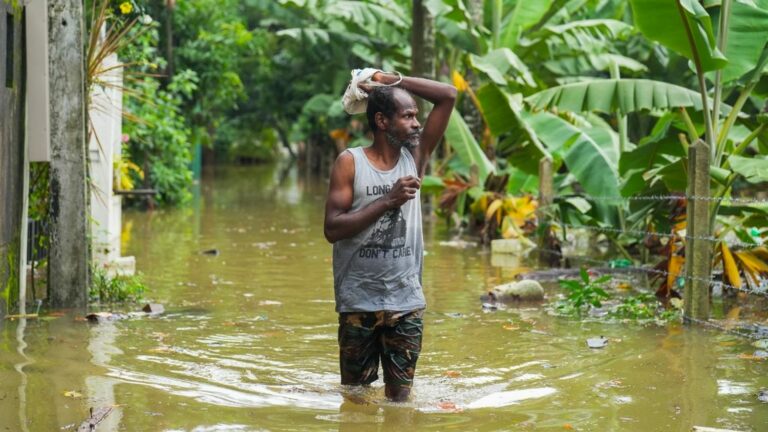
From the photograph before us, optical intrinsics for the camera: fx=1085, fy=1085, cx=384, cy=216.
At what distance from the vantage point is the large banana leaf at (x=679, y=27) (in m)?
8.59

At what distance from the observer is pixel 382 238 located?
5691 millimetres

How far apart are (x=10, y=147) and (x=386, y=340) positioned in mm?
3738

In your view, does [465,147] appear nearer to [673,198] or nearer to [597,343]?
[673,198]

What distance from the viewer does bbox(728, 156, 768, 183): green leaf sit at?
903cm

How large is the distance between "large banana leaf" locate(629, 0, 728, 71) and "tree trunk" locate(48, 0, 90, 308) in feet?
14.8

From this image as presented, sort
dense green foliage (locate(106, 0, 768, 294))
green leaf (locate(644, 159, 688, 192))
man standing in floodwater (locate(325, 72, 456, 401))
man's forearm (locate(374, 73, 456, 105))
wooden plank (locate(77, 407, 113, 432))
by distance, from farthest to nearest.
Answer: green leaf (locate(644, 159, 688, 192)), dense green foliage (locate(106, 0, 768, 294)), man's forearm (locate(374, 73, 456, 105)), man standing in floodwater (locate(325, 72, 456, 401)), wooden plank (locate(77, 407, 113, 432))

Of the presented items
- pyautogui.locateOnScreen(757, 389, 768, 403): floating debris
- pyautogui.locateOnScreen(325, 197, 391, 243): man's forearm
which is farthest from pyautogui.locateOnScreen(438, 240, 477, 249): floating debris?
pyautogui.locateOnScreen(325, 197, 391, 243): man's forearm

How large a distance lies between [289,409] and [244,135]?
47.2 m

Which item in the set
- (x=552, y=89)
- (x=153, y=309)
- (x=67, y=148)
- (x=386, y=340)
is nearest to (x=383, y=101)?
(x=386, y=340)

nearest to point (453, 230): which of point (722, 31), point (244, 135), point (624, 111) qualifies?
point (624, 111)

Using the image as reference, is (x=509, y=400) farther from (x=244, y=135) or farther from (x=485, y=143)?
(x=244, y=135)

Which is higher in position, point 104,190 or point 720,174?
point 720,174

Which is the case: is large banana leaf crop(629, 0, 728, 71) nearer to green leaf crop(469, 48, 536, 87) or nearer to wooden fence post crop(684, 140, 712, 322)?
wooden fence post crop(684, 140, 712, 322)

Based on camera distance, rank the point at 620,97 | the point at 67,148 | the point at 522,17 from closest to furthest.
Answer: the point at 67,148
the point at 620,97
the point at 522,17
